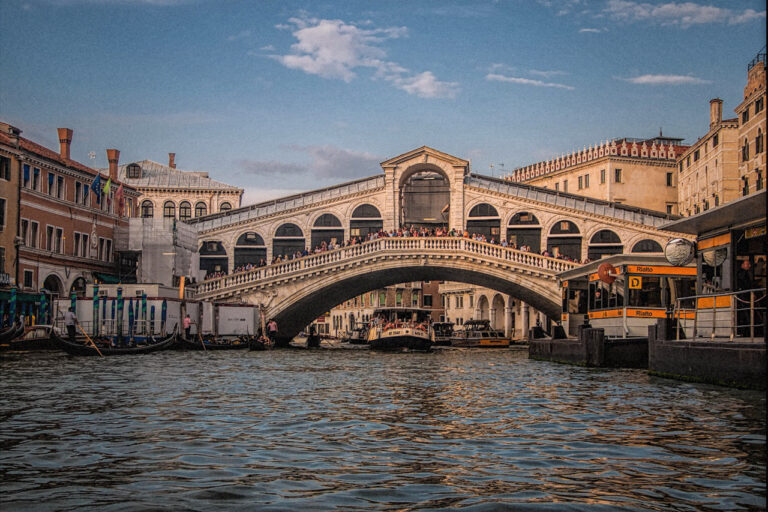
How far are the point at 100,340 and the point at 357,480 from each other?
21.9 m

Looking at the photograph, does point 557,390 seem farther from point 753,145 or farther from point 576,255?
point 576,255

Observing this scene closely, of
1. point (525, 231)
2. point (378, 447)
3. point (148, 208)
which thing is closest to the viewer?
point (378, 447)

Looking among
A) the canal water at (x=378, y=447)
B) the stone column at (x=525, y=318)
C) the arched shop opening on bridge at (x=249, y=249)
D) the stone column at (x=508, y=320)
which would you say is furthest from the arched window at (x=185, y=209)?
the canal water at (x=378, y=447)

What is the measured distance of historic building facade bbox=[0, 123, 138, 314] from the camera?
31016 mm

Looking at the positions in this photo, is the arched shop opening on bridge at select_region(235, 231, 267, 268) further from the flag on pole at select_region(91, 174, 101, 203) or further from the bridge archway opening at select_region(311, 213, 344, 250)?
the flag on pole at select_region(91, 174, 101, 203)

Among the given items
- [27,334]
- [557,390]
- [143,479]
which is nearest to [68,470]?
[143,479]

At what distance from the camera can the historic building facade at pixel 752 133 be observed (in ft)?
109

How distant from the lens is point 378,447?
25.0ft

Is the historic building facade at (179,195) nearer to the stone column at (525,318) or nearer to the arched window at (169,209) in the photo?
the arched window at (169,209)

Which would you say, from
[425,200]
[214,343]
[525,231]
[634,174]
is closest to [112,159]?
[425,200]

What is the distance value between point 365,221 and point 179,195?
1409cm

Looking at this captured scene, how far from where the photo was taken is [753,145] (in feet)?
113

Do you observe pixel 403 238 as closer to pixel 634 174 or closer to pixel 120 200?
pixel 120 200

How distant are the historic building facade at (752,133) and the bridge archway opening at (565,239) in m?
7.42
